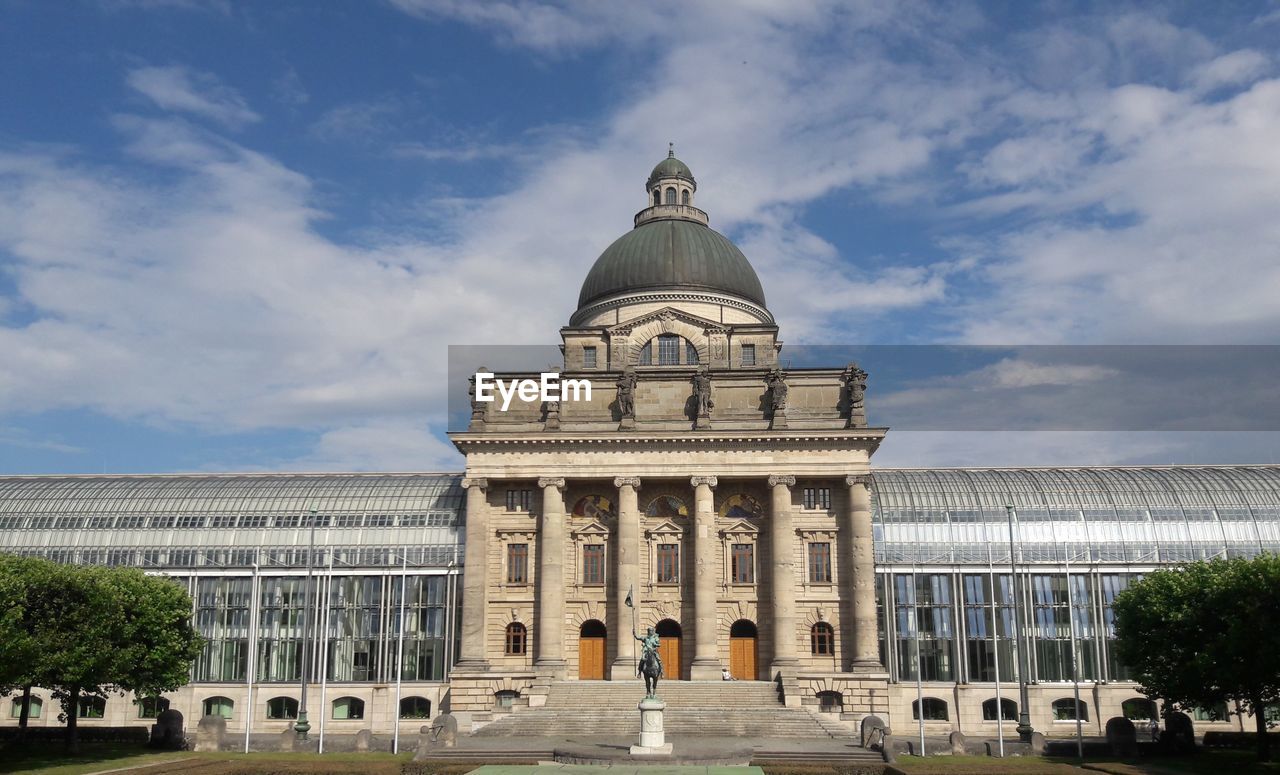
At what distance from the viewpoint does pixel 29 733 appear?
6131cm

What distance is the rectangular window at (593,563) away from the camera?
75938mm

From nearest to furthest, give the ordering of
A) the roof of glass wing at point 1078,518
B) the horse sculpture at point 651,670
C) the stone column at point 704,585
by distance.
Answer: the horse sculpture at point 651,670, the stone column at point 704,585, the roof of glass wing at point 1078,518

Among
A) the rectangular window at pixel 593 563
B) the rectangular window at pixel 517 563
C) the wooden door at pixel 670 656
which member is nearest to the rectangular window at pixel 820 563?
the wooden door at pixel 670 656

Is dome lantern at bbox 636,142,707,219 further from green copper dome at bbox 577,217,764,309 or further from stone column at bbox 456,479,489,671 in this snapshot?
stone column at bbox 456,479,489,671

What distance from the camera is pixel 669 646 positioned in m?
75.0

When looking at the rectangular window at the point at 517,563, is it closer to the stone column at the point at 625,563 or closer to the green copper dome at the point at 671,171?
the stone column at the point at 625,563

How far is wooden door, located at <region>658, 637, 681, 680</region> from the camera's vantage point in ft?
244

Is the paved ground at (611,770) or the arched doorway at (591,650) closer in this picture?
the paved ground at (611,770)

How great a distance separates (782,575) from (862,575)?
17.3 ft

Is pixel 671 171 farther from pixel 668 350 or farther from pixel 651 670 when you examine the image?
pixel 651 670

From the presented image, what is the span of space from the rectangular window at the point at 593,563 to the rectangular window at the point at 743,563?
30.0 ft

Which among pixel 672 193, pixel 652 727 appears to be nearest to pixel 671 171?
pixel 672 193

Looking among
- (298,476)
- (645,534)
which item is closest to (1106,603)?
(645,534)

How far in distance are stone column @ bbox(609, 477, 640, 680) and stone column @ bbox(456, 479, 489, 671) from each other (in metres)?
8.73
